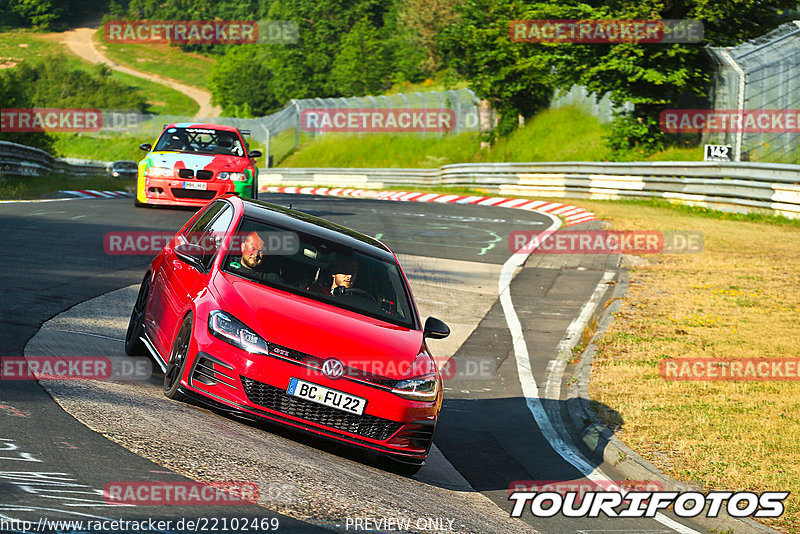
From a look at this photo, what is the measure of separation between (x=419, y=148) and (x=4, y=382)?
172 ft

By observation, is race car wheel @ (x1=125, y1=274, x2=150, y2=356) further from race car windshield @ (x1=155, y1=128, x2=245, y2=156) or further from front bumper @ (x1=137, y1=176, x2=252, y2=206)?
race car windshield @ (x1=155, y1=128, x2=245, y2=156)

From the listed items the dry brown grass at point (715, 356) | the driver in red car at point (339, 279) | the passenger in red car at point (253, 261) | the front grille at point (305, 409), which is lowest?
the dry brown grass at point (715, 356)

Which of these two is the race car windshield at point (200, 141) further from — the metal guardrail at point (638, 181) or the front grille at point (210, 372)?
the front grille at point (210, 372)

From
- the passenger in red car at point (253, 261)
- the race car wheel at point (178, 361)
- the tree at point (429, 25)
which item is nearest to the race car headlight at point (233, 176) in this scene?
the passenger in red car at point (253, 261)

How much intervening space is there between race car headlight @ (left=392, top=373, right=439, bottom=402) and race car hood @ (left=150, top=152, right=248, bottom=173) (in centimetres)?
1246

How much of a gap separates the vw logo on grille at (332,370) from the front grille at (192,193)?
12.6m

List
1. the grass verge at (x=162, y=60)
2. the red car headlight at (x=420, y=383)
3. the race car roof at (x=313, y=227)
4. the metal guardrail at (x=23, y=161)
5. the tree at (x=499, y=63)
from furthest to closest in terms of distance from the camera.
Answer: the grass verge at (x=162, y=60), the tree at (x=499, y=63), the metal guardrail at (x=23, y=161), the race car roof at (x=313, y=227), the red car headlight at (x=420, y=383)

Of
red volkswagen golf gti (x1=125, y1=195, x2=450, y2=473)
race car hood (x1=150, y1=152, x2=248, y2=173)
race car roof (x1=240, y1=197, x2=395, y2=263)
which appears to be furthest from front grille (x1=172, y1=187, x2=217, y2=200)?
red volkswagen golf gti (x1=125, y1=195, x2=450, y2=473)

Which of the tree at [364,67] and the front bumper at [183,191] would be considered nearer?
the front bumper at [183,191]

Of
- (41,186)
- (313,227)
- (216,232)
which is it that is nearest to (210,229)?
(216,232)

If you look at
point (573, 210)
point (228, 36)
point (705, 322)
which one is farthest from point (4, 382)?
point (228, 36)

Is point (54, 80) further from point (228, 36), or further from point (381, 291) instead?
point (381, 291)

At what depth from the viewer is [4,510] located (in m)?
4.48

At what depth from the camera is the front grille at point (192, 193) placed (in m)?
18.8
